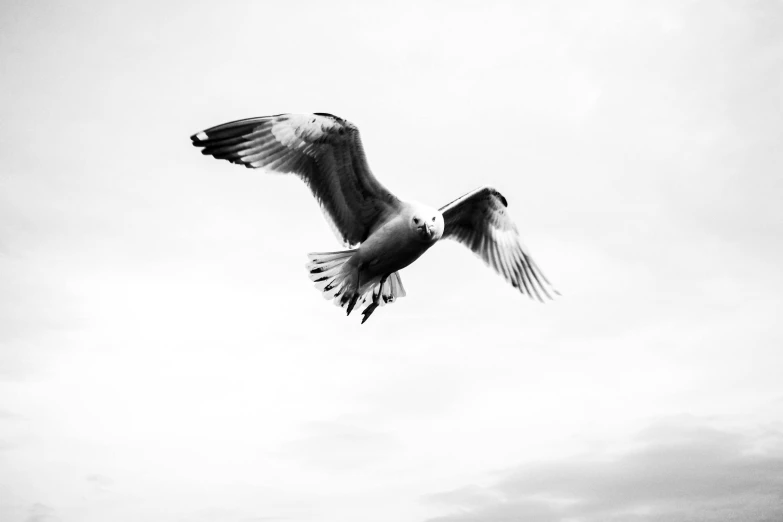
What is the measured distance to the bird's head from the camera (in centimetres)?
1079

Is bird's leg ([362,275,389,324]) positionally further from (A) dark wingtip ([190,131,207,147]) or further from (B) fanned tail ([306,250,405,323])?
(A) dark wingtip ([190,131,207,147])

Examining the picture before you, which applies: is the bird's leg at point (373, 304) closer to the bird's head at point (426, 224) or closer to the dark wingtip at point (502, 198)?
the bird's head at point (426, 224)

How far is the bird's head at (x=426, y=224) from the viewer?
425 inches

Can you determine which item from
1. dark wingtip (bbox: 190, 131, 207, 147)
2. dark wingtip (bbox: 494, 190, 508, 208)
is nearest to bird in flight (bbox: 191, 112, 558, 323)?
dark wingtip (bbox: 190, 131, 207, 147)

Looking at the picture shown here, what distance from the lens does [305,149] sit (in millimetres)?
11016

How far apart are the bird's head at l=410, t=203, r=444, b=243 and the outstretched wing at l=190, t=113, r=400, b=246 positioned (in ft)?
2.29

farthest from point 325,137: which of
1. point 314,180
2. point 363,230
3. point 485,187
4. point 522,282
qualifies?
point 522,282

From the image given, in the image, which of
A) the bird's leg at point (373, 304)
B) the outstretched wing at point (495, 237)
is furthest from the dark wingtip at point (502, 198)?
the bird's leg at point (373, 304)

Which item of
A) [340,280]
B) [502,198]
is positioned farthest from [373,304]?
[502,198]

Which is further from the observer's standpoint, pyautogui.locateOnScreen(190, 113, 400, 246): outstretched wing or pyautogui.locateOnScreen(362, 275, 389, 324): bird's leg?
pyautogui.locateOnScreen(362, 275, 389, 324): bird's leg

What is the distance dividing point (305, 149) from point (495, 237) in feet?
14.4

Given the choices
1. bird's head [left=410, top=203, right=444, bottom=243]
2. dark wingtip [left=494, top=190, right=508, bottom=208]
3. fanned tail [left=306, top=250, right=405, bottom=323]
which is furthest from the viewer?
dark wingtip [left=494, top=190, right=508, bottom=208]

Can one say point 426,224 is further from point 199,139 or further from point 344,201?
point 199,139

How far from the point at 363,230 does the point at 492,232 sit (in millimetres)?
3021
